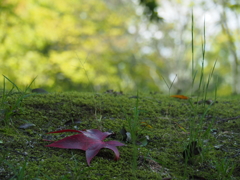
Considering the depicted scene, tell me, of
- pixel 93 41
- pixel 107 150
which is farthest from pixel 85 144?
pixel 93 41

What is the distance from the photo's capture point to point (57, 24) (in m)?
9.82

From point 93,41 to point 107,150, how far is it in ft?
35.8

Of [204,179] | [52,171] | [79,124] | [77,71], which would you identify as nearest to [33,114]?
[79,124]

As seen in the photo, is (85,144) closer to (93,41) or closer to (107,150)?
(107,150)

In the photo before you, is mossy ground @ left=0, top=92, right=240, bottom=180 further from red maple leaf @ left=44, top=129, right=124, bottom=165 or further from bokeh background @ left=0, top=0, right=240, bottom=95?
bokeh background @ left=0, top=0, right=240, bottom=95

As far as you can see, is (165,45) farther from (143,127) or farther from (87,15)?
(143,127)

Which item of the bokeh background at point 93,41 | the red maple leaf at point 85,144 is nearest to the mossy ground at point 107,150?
the red maple leaf at point 85,144

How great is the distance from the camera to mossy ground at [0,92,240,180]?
1.01 m

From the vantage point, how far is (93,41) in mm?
11750

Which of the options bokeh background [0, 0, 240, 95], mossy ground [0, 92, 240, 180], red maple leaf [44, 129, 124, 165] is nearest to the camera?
mossy ground [0, 92, 240, 180]

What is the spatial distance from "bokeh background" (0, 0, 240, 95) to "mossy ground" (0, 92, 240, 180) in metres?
1.20

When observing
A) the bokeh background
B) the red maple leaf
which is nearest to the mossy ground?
the red maple leaf

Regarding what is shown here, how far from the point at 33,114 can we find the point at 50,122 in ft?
0.41

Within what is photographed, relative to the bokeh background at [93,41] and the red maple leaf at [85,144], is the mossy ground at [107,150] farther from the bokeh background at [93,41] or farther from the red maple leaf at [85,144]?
the bokeh background at [93,41]
